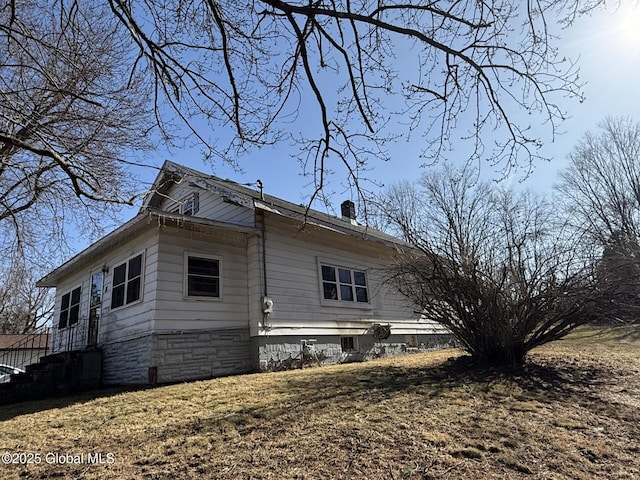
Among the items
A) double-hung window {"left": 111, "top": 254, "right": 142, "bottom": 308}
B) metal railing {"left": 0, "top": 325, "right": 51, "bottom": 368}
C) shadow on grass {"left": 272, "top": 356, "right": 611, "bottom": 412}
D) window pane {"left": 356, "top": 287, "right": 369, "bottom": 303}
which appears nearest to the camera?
shadow on grass {"left": 272, "top": 356, "right": 611, "bottom": 412}

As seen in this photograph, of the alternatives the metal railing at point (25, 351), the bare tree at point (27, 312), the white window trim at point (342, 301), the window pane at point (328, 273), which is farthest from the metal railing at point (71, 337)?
the bare tree at point (27, 312)

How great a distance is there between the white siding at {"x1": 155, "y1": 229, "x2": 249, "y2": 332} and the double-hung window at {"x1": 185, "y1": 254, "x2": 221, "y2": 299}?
118mm

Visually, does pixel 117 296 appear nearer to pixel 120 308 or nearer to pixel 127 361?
pixel 120 308

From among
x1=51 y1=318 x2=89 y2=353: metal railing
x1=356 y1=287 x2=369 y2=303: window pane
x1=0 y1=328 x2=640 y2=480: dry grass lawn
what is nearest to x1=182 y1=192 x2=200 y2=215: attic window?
A: x1=51 y1=318 x2=89 y2=353: metal railing

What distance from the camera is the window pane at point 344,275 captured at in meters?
12.1

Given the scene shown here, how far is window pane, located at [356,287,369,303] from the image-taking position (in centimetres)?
1255

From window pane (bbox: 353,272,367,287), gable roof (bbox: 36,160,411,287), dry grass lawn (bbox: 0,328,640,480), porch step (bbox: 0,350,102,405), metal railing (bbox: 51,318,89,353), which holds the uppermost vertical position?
gable roof (bbox: 36,160,411,287)

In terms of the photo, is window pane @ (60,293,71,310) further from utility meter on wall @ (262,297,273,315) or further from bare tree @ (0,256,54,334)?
bare tree @ (0,256,54,334)

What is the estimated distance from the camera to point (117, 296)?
10086 mm

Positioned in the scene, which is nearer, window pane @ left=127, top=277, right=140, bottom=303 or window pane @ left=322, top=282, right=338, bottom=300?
window pane @ left=127, top=277, right=140, bottom=303

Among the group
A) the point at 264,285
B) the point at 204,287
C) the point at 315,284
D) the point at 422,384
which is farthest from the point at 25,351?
the point at 422,384

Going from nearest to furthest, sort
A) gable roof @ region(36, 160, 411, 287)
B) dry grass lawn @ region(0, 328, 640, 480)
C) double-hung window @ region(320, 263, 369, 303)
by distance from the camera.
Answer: dry grass lawn @ region(0, 328, 640, 480) → gable roof @ region(36, 160, 411, 287) → double-hung window @ region(320, 263, 369, 303)

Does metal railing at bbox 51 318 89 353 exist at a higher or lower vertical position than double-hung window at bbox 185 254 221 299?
lower

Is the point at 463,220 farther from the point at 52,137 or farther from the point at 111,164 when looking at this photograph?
the point at 52,137
